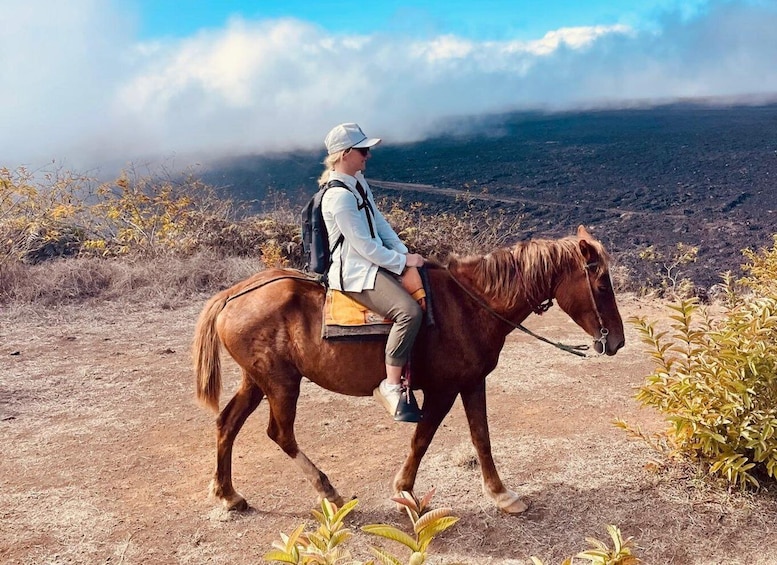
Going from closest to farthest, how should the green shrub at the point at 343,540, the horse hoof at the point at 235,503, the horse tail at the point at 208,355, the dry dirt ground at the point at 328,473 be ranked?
1. the green shrub at the point at 343,540
2. the dry dirt ground at the point at 328,473
3. the horse hoof at the point at 235,503
4. the horse tail at the point at 208,355

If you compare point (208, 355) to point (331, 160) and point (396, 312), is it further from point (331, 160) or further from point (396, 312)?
point (331, 160)

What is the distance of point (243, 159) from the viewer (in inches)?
674

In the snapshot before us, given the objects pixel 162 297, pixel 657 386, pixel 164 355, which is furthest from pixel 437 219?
pixel 657 386

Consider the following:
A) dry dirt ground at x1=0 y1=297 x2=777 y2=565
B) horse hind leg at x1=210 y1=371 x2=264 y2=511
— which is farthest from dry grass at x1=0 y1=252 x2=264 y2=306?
horse hind leg at x1=210 y1=371 x2=264 y2=511

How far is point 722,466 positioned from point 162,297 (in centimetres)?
736

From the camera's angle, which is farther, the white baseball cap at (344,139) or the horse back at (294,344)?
the horse back at (294,344)

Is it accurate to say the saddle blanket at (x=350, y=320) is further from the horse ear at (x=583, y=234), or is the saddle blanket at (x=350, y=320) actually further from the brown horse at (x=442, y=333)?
the horse ear at (x=583, y=234)

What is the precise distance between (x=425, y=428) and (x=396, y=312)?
76cm

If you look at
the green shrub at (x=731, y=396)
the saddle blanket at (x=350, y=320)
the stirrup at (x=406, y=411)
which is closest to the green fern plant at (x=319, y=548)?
the stirrup at (x=406, y=411)

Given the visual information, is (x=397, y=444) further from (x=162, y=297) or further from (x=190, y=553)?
(x=162, y=297)

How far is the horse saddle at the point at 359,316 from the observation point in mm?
3393

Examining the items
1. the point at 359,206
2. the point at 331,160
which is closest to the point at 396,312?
the point at 359,206

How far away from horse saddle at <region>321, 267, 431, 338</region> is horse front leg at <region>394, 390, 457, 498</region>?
1.55 feet

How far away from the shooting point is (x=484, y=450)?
3.62 meters
